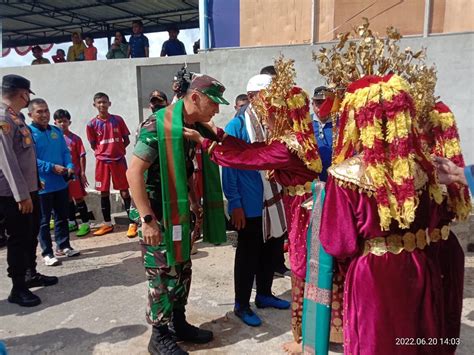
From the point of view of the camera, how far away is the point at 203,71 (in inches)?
268

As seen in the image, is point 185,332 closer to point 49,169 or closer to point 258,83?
point 258,83

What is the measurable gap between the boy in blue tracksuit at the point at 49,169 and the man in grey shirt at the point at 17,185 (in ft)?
2.64

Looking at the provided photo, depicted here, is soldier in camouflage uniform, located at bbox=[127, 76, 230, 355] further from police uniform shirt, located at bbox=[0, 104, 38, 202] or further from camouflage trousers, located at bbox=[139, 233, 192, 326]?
police uniform shirt, located at bbox=[0, 104, 38, 202]

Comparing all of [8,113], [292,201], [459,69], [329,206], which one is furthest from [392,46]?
[459,69]

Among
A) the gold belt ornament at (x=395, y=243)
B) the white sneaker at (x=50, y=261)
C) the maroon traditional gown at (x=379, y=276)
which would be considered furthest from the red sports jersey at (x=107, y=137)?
the gold belt ornament at (x=395, y=243)

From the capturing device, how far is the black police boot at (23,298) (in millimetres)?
3575

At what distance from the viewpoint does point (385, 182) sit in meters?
1.67

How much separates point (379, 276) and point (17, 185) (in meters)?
2.92

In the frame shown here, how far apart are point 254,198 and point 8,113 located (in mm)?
2236

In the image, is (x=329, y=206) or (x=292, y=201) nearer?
(x=329, y=206)

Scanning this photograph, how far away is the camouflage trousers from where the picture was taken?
2.56 metres

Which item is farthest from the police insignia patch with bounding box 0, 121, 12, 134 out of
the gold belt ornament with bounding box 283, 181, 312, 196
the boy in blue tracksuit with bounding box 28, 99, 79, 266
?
the gold belt ornament with bounding box 283, 181, 312, 196

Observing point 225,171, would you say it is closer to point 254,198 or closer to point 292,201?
point 254,198

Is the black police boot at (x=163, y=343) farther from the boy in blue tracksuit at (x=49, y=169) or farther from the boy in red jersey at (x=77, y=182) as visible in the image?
the boy in red jersey at (x=77, y=182)
